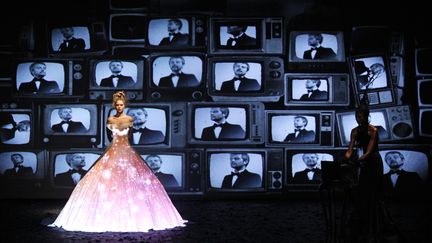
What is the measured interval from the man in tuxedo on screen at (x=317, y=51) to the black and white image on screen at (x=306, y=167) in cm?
146

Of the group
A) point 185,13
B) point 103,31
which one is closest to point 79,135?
point 103,31

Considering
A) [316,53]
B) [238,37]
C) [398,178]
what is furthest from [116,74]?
[398,178]

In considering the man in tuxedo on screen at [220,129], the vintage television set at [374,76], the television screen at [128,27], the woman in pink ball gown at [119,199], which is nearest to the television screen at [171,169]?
the man in tuxedo on screen at [220,129]

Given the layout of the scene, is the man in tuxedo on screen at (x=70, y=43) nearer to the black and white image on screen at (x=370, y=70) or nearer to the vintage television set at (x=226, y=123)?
the vintage television set at (x=226, y=123)

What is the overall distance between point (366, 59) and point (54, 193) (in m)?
5.12

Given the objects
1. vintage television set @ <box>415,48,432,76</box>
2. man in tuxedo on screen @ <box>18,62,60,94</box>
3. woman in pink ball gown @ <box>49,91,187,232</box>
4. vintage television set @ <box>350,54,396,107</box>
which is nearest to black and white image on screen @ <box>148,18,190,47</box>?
man in tuxedo on screen @ <box>18,62,60,94</box>

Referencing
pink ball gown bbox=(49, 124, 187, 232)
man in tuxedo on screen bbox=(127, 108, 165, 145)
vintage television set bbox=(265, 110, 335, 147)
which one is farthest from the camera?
vintage television set bbox=(265, 110, 335, 147)

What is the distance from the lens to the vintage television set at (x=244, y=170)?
9.72 meters

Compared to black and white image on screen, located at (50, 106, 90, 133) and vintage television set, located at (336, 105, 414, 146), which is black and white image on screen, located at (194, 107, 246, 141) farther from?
black and white image on screen, located at (50, 106, 90, 133)

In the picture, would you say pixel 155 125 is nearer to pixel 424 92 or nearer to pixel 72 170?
pixel 72 170

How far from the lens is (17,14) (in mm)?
9844

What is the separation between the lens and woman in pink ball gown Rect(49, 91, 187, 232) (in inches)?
261

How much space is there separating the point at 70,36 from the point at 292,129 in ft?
11.9

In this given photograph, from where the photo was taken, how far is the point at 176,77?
9.71m
